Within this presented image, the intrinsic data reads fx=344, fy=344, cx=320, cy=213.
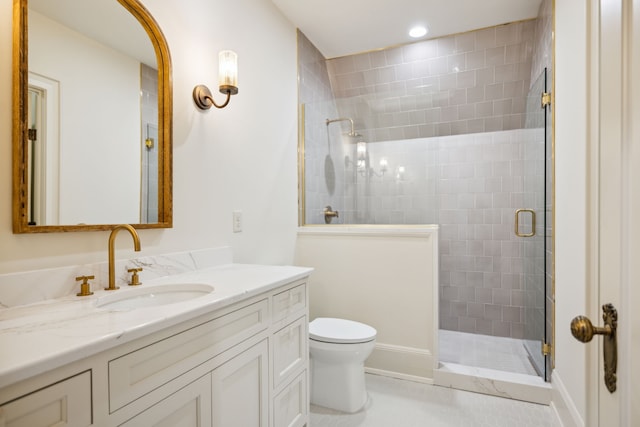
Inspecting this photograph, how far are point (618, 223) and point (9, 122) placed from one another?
1.62 metres

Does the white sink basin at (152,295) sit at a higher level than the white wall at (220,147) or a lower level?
lower

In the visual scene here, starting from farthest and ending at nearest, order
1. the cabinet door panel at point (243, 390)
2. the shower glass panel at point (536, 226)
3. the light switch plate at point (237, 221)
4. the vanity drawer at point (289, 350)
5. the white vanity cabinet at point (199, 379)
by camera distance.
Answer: the shower glass panel at point (536, 226) < the light switch plate at point (237, 221) < the vanity drawer at point (289, 350) < the cabinet door panel at point (243, 390) < the white vanity cabinet at point (199, 379)

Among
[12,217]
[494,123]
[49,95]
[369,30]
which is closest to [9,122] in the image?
[49,95]

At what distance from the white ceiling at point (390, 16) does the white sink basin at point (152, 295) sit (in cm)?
216

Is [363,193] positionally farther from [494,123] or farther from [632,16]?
[632,16]

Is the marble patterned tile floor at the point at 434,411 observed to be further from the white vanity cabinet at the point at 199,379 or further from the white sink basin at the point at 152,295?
the white sink basin at the point at 152,295

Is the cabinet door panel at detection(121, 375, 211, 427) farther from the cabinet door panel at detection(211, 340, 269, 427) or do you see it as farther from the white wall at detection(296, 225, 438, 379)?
the white wall at detection(296, 225, 438, 379)

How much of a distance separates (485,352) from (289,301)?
6.79 ft

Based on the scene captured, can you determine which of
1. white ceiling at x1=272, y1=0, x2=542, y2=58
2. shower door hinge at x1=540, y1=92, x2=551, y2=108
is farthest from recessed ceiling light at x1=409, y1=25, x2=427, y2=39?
shower door hinge at x1=540, y1=92, x2=551, y2=108

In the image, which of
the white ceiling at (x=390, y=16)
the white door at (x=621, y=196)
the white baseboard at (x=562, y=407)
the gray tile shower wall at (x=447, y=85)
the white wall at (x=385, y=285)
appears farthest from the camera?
the gray tile shower wall at (x=447, y=85)

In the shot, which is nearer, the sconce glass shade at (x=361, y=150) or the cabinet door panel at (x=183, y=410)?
the cabinet door panel at (x=183, y=410)

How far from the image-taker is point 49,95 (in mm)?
1174

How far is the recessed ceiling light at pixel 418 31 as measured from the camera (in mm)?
2807

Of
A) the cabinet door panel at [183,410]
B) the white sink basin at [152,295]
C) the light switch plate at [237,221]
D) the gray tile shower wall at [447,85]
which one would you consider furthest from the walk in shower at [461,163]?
the cabinet door panel at [183,410]
